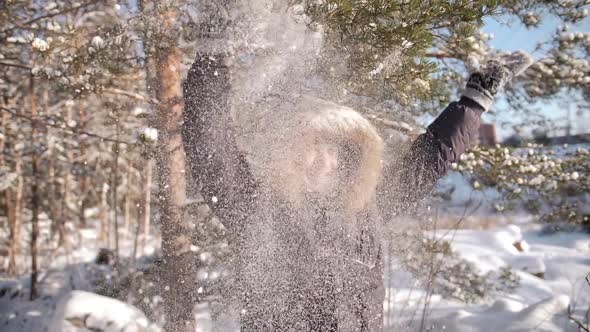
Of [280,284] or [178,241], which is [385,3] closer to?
[280,284]

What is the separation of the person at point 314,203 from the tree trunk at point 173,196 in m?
0.84

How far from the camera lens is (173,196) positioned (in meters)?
2.63

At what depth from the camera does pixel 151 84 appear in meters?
2.72

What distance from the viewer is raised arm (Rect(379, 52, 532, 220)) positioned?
76.8 inches

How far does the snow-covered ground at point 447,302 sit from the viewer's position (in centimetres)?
308

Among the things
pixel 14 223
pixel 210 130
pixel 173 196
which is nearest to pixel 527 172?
pixel 173 196

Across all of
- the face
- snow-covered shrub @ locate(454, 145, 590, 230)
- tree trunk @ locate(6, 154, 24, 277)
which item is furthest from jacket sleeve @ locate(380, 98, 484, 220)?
tree trunk @ locate(6, 154, 24, 277)

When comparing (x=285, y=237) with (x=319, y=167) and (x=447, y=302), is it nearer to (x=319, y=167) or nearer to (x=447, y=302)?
(x=319, y=167)

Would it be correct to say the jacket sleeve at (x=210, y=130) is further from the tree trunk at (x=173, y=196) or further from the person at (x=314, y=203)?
the tree trunk at (x=173, y=196)

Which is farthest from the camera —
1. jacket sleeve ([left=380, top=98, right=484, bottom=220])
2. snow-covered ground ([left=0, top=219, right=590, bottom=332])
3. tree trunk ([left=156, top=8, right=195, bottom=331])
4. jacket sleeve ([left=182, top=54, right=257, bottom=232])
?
snow-covered ground ([left=0, top=219, right=590, bottom=332])

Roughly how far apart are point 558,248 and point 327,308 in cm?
1079

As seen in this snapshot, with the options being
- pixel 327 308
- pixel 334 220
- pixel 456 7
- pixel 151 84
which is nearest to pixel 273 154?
pixel 334 220

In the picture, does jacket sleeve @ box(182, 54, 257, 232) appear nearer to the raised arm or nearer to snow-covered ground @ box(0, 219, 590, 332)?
the raised arm

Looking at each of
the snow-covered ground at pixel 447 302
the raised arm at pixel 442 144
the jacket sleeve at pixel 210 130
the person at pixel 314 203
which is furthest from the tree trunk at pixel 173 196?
the raised arm at pixel 442 144
